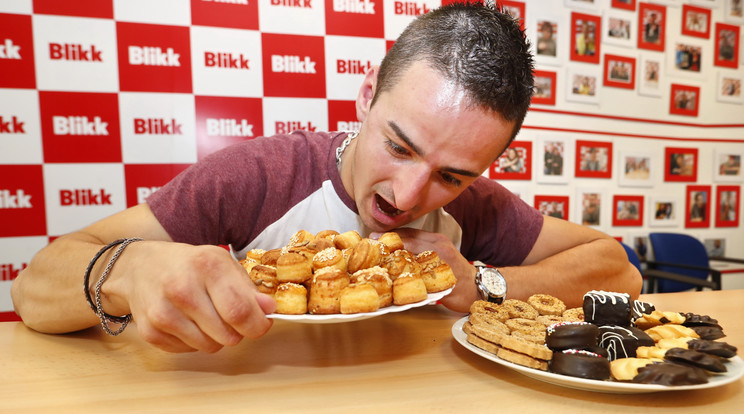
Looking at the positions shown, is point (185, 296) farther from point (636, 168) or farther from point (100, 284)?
point (636, 168)

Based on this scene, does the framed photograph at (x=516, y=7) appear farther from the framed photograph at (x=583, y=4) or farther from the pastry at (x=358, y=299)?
the pastry at (x=358, y=299)

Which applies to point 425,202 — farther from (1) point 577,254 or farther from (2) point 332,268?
(1) point 577,254

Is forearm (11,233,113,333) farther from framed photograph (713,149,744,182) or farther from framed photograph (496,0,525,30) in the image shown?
framed photograph (713,149,744,182)

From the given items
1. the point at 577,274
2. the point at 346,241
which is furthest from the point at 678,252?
the point at 346,241

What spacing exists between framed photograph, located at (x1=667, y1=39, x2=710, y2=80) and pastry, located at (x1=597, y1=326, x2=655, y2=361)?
4058mm

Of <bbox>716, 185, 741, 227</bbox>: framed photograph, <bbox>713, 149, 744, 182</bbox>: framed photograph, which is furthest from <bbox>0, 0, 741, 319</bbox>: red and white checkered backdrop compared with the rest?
<bbox>716, 185, 741, 227</bbox>: framed photograph

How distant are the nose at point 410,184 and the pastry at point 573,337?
467 mm

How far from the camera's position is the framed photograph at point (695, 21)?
12.7ft

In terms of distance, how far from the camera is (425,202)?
1188 millimetres

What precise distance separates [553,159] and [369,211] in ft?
8.88

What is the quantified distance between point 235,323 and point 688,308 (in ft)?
4.69

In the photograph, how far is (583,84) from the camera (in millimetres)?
3566

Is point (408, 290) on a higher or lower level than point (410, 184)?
lower

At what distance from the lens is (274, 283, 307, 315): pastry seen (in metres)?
0.79
